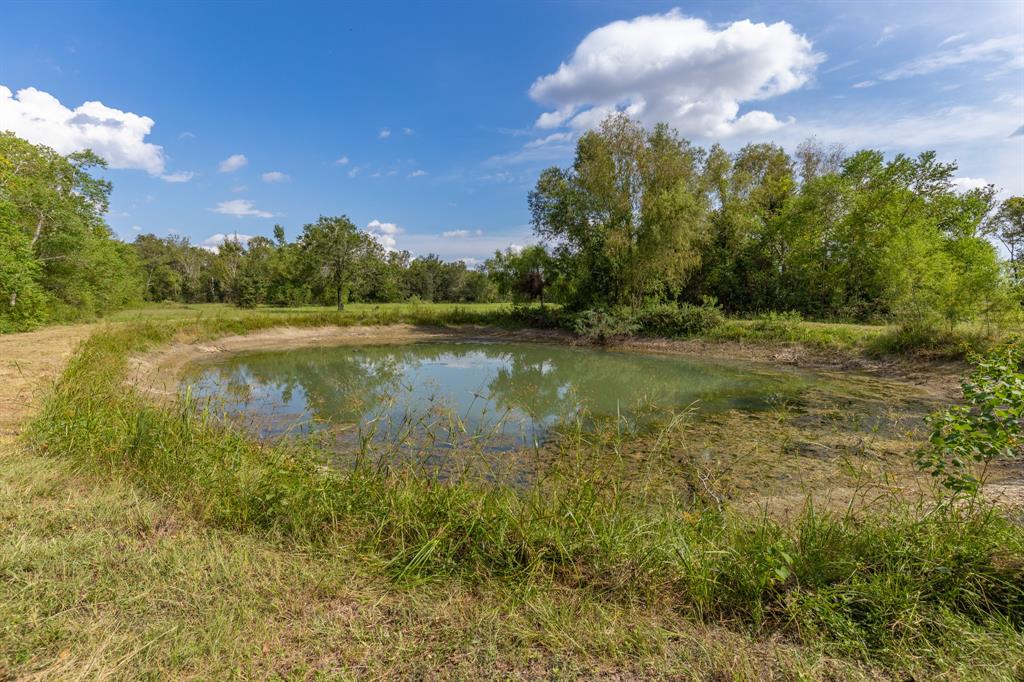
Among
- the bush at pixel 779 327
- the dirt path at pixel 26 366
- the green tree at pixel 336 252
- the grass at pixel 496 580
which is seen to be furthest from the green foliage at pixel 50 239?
the bush at pixel 779 327

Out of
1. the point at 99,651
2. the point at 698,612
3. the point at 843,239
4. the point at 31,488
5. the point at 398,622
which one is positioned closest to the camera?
the point at 99,651

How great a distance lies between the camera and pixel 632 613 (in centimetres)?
262

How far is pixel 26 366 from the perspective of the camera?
27.1ft

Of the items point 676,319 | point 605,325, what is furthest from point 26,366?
point 676,319

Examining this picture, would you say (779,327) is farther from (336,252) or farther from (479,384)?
(336,252)

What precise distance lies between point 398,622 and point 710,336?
2119 centimetres

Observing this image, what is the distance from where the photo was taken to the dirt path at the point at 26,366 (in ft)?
17.8

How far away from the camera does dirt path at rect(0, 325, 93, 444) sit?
5.44 metres

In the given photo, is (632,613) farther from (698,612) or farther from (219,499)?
(219,499)

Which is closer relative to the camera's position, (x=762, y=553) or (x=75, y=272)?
(x=762, y=553)

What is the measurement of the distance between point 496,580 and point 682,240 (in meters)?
22.7

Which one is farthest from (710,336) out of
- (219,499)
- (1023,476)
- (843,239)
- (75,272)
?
(75,272)

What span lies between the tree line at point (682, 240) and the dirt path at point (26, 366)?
224 centimetres

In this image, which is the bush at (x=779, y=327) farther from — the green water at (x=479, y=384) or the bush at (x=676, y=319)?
the green water at (x=479, y=384)
